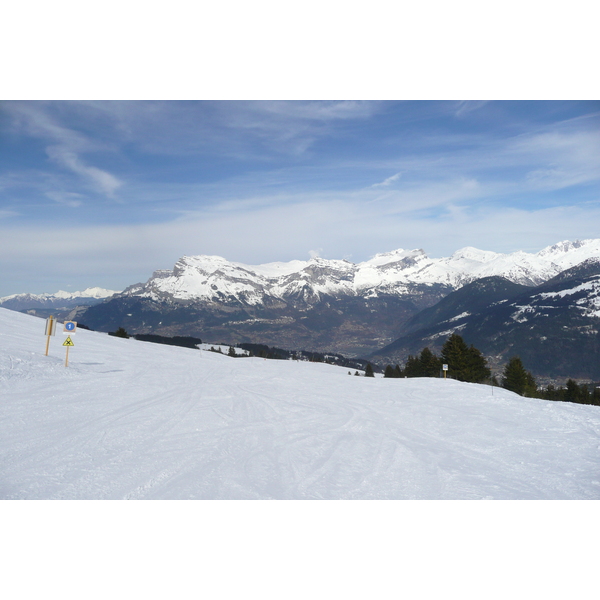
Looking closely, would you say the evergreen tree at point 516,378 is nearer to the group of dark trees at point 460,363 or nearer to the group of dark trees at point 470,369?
the group of dark trees at point 470,369

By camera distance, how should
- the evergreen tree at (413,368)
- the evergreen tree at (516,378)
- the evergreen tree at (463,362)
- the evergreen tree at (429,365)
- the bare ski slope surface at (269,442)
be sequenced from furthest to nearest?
1. the evergreen tree at (413,368)
2. the evergreen tree at (516,378)
3. the evergreen tree at (429,365)
4. the evergreen tree at (463,362)
5. the bare ski slope surface at (269,442)

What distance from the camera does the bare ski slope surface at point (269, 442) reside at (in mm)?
6758

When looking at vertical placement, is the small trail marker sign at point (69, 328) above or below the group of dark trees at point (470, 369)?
above

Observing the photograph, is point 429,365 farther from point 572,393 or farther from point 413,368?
point 572,393

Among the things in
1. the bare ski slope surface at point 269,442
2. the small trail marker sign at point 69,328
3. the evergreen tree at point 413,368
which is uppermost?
the small trail marker sign at point 69,328

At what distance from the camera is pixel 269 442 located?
8.80 m

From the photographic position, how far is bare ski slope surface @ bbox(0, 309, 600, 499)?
6.76 m

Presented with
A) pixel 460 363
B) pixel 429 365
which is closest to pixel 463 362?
pixel 460 363

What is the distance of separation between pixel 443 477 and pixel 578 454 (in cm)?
368

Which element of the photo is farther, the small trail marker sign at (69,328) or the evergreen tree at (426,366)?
the evergreen tree at (426,366)

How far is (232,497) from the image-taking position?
21.2 ft

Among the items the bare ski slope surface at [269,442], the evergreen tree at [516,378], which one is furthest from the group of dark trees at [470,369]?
the bare ski slope surface at [269,442]

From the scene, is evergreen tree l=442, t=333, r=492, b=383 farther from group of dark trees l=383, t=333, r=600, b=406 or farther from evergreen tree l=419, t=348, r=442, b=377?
evergreen tree l=419, t=348, r=442, b=377

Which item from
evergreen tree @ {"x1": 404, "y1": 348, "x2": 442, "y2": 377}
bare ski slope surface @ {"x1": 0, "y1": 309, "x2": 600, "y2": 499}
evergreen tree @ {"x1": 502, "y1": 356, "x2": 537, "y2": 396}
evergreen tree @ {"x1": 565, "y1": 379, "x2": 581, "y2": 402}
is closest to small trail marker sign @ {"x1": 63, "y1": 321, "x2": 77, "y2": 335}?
bare ski slope surface @ {"x1": 0, "y1": 309, "x2": 600, "y2": 499}
